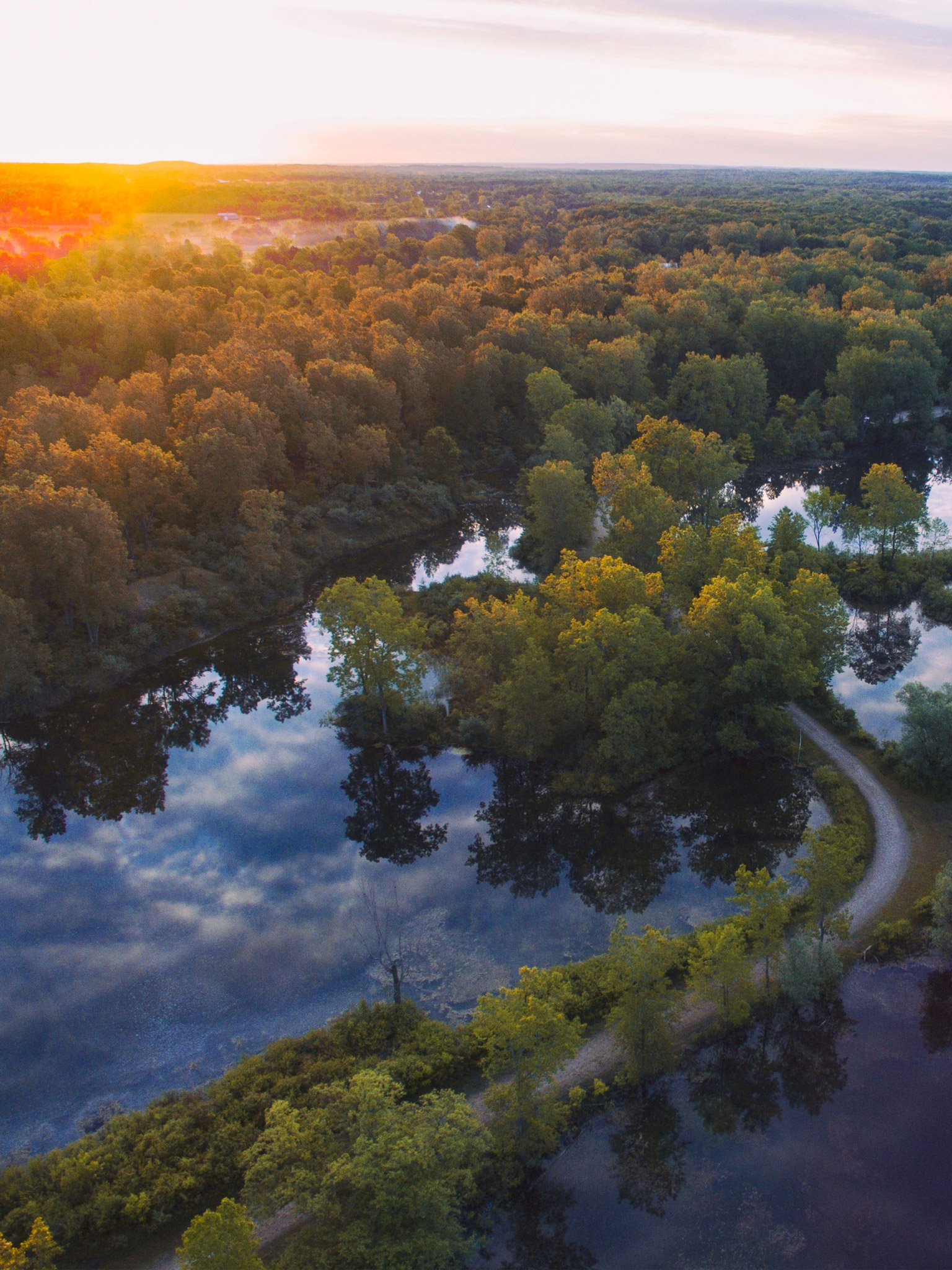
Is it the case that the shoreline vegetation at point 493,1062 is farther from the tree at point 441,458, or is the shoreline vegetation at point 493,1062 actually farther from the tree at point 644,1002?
the tree at point 441,458

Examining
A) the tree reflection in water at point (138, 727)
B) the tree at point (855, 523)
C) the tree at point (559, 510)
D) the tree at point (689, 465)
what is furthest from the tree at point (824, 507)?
the tree reflection in water at point (138, 727)

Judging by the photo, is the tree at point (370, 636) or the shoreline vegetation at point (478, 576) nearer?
the shoreline vegetation at point (478, 576)

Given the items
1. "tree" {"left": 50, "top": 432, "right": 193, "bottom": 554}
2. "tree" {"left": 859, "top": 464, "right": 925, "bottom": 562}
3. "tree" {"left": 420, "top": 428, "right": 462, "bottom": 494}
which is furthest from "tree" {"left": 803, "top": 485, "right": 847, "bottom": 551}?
"tree" {"left": 50, "top": 432, "right": 193, "bottom": 554}

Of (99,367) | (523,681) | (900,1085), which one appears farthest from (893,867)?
(99,367)

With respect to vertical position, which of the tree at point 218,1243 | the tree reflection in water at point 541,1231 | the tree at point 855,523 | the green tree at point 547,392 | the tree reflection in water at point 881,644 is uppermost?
the green tree at point 547,392

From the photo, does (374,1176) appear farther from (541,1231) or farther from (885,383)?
(885,383)

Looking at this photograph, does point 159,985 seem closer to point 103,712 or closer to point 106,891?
point 106,891

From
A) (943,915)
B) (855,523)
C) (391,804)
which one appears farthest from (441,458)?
(943,915)
